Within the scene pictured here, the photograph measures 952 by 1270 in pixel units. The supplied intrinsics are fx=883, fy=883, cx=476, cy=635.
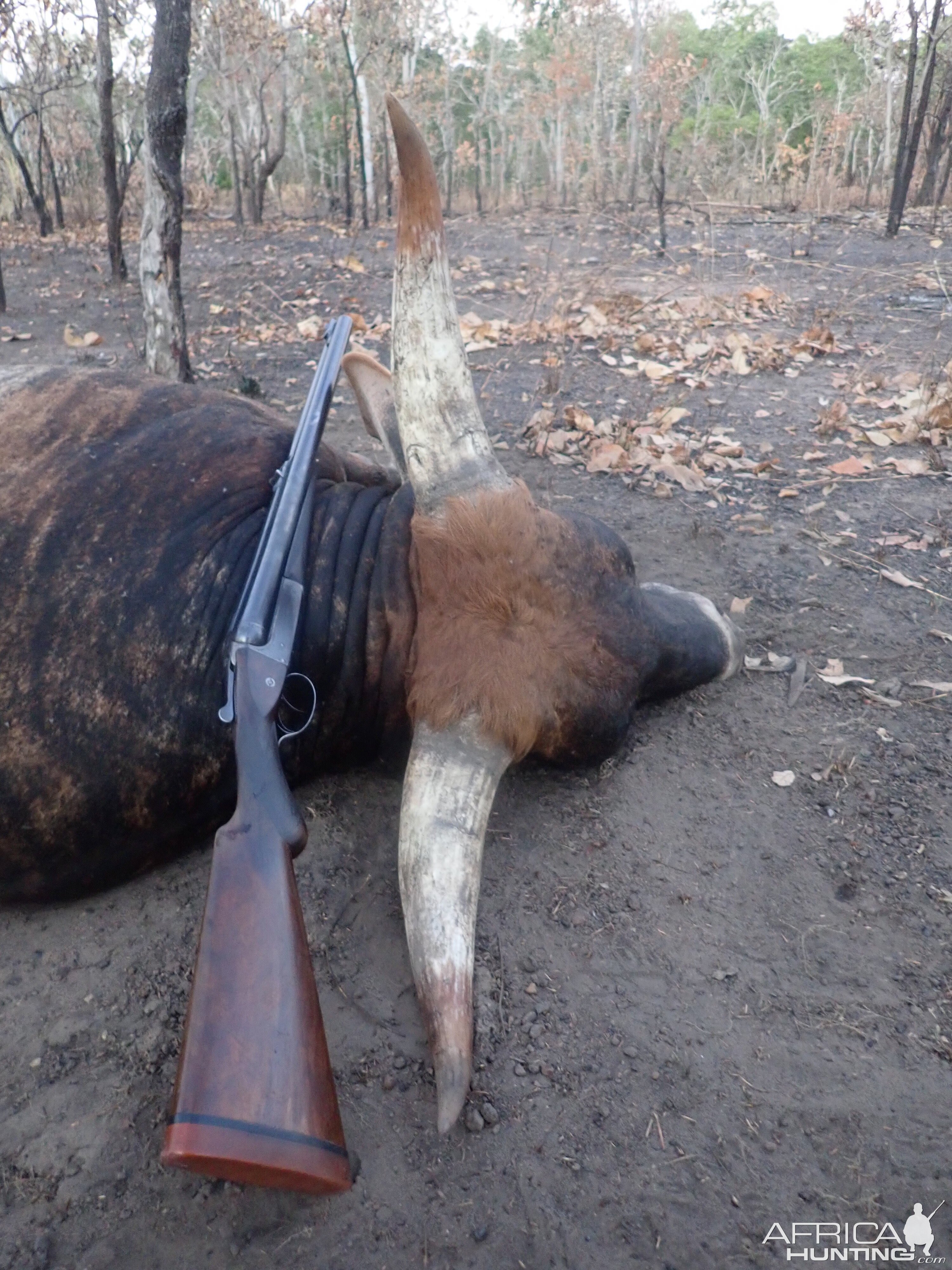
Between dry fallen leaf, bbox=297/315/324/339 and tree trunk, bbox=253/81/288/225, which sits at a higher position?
tree trunk, bbox=253/81/288/225

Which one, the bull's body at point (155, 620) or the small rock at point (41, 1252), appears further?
the bull's body at point (155, 620)

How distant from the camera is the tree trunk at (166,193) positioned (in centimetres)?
461

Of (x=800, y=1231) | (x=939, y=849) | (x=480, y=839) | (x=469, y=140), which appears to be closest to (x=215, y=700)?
(x=480, y=839)

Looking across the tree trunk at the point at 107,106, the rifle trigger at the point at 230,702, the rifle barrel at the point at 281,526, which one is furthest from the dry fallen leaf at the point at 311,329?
the rifle trigger at the point at 230,702

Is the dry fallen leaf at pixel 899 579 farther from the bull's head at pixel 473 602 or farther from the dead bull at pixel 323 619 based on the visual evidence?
the bull's head at pixel 473 602

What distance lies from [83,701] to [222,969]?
852 mm

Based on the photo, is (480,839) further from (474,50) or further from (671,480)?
(474,50)

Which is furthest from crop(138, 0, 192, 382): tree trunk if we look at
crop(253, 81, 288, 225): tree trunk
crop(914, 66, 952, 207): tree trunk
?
crop(914, 66, 952, 207): tree trunk

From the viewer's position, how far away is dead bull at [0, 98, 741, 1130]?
2.14 m

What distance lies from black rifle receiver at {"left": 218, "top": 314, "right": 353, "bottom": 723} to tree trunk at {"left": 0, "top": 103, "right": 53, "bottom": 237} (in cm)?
1128

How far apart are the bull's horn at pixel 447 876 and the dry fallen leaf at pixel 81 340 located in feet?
19.7

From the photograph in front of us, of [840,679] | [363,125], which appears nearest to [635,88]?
[363,125]

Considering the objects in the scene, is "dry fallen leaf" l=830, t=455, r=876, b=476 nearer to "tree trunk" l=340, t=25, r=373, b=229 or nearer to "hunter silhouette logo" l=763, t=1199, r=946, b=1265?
"hunter silhouette logo" l=763, t=1199, r=946, b=1265

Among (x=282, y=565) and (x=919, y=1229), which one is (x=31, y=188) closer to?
(x=282, y=565)
